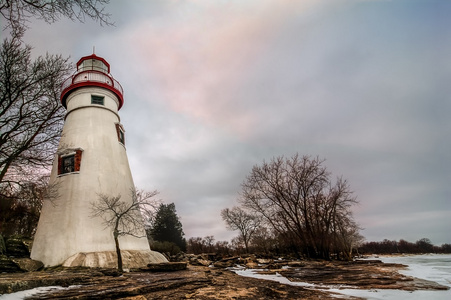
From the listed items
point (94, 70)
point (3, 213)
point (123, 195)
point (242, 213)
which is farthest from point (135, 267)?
point (242, 213)

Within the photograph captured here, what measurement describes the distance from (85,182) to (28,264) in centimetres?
415

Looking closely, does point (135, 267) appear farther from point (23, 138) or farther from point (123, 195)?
point (23, 138)

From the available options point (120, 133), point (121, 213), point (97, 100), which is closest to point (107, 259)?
point (121, 213)

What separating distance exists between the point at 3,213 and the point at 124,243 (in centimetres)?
1715

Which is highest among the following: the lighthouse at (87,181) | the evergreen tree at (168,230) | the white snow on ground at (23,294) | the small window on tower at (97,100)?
the small window on tower at (97,100)

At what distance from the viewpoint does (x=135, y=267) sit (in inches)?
436

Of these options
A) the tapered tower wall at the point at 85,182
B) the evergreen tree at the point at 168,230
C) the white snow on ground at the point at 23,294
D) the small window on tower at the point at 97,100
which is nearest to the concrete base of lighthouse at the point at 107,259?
the tapered tower wall at the point at 85,182

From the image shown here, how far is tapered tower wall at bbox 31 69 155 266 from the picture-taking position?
11258 millimetres

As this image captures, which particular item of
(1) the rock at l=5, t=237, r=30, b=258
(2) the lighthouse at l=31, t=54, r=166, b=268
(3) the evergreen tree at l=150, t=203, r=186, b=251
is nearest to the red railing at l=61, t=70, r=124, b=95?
(2) the lighthouse at l=31, t=54, r=166, b=268

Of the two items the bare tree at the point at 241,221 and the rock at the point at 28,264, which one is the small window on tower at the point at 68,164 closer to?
the rock at the point at 28,264

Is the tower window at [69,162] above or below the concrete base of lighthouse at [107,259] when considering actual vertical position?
above

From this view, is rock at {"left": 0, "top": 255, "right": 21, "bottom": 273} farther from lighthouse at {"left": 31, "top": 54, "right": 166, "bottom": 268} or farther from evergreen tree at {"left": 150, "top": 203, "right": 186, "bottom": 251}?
evergreen tree at {"left": 150, "top": 203, "right": 186, "bottom": 251}

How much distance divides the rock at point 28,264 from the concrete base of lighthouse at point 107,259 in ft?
4.04

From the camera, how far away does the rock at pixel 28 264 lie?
9.84 meters
